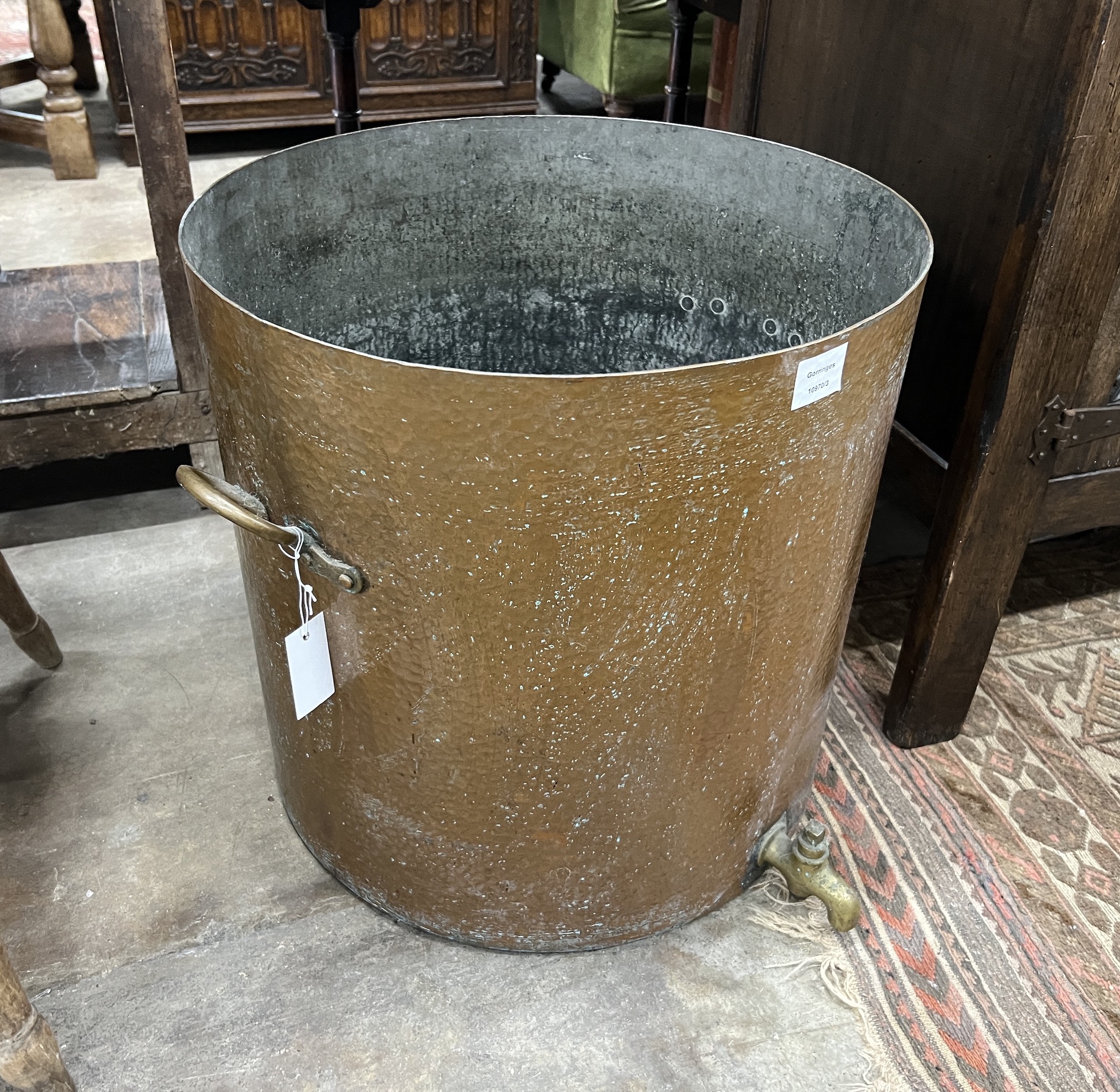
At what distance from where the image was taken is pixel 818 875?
1.26 m

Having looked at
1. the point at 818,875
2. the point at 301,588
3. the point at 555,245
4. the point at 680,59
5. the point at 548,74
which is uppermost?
the point at 680,59

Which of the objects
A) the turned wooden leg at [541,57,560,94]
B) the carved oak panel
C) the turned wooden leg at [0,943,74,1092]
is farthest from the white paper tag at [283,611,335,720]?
the turned wooden leg at [541,57,560,94]

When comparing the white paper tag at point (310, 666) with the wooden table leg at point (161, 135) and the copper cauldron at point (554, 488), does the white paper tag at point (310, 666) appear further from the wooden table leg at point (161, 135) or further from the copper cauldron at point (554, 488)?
the wooden table leg at point (161, 135)

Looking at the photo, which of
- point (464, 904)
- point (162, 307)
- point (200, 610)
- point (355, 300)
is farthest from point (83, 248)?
point (464, 904)

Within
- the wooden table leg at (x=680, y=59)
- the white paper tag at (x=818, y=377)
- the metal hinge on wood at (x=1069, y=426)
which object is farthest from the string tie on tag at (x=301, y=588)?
the wooden table leg at (x=680, y=59)

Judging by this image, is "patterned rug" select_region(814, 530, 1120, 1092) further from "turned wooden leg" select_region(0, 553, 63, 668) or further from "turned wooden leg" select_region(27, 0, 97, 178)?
"turned wooden leg" select_region(27, 0, 97, 178)

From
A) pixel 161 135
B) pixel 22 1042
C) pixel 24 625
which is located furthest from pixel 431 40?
pixel 22 1042

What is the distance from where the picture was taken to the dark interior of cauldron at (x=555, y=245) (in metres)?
1.29

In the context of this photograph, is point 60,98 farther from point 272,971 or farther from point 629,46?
point 272,971

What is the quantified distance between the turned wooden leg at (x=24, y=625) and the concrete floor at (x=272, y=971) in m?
0.10

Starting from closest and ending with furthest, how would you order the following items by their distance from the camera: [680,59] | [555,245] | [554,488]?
1. [554,488]
2. [555,245]
3. [680,59]

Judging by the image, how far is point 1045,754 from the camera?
1599 mm

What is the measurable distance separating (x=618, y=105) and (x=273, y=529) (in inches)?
120

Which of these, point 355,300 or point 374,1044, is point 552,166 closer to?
point 355,300
